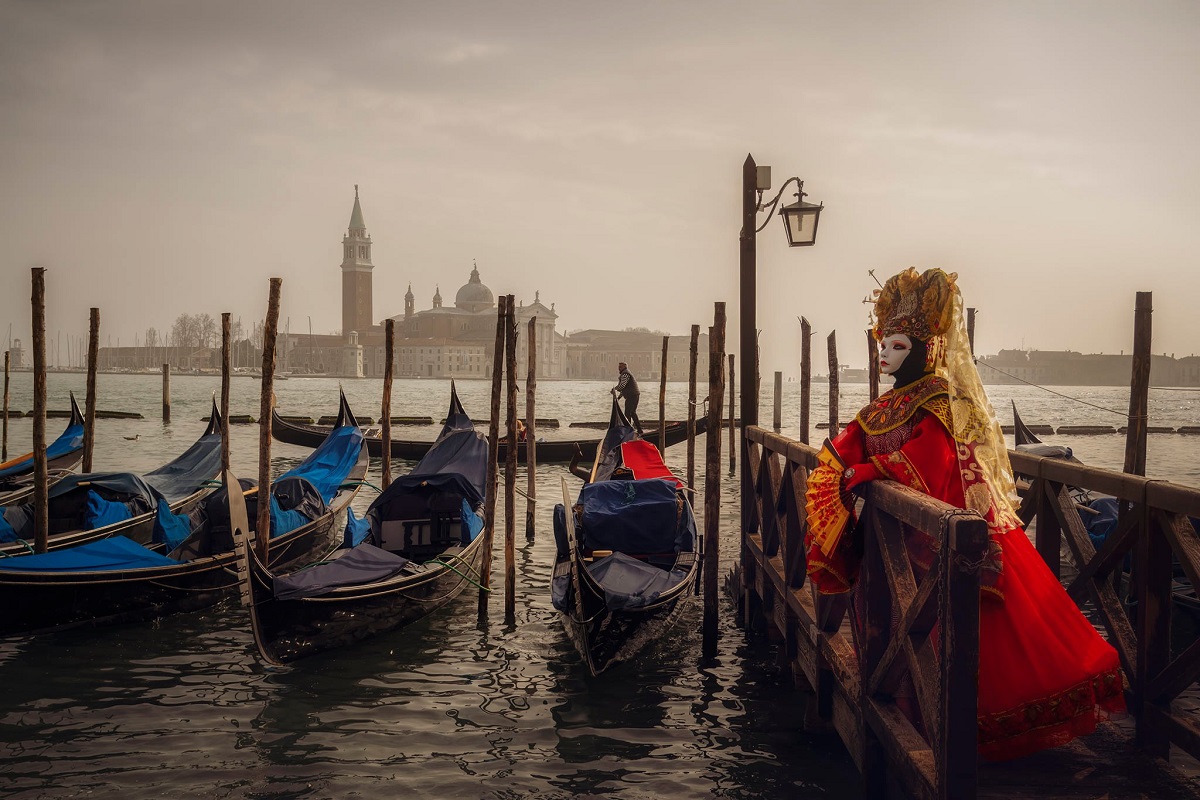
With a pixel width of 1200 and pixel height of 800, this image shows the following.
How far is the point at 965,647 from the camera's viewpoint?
1.79 meters

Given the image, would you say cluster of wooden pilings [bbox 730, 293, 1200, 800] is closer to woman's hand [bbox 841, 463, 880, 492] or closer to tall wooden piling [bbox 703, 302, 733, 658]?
woman's hand [bbox 841, 463, 880, 492]

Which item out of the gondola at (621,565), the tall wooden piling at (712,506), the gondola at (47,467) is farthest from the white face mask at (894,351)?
the gondola at (47,467)

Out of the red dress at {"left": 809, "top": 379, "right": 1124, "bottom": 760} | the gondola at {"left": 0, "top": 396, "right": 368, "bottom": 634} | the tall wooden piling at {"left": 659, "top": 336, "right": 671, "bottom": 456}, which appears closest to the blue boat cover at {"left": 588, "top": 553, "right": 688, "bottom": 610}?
the gondola at {"left": 0, "top": 396, "right": 368, "bottom": 634}

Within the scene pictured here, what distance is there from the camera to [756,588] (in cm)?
504

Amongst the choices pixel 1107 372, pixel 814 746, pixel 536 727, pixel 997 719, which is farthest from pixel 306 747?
pixel 1107 372

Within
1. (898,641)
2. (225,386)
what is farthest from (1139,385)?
(225,386)

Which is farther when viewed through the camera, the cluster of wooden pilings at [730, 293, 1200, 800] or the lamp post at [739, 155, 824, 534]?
the lamp post at [739, 155, 824, 534]

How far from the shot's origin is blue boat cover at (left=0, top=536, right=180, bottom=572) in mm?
4883

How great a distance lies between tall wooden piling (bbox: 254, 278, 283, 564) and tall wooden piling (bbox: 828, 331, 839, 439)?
5.21 m

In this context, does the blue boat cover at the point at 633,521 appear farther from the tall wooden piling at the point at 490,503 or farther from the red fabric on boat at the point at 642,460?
the red fabric on boat at the point at 642,460

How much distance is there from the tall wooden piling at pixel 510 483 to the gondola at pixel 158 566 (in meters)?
1.56

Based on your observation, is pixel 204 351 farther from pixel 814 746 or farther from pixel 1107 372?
pixel 814 746

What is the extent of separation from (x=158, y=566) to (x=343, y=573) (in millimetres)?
1240

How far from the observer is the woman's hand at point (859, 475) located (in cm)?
235
